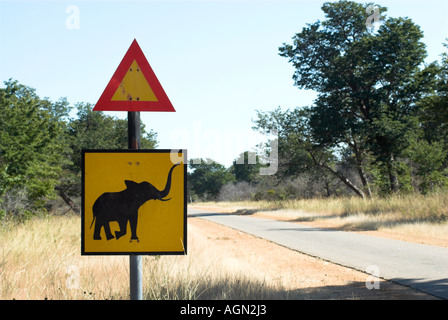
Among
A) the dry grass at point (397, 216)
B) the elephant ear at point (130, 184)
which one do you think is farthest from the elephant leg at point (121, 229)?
the dry grass at point (397, 216)

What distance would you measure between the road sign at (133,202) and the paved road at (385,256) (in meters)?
4.76

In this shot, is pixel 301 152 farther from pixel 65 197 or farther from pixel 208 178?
pixel 208 178

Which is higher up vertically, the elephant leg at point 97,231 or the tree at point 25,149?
the tree at point 25,149

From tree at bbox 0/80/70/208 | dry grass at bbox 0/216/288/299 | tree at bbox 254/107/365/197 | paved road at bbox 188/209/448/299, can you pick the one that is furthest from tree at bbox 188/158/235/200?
dry grass at bbox 0/216/288/299

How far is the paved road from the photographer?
787cm

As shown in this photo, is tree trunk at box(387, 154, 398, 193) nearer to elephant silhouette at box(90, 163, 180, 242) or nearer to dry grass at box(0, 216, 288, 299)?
dry grass at box(0, 216, 288, 299)

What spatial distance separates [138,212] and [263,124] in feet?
132

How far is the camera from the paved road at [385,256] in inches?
310

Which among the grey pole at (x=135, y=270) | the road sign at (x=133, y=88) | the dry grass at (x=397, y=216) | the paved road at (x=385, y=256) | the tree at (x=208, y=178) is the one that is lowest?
the paved road at (x=385, y=256)

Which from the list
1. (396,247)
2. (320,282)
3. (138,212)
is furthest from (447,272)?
(138,212)

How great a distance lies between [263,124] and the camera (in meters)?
43.4

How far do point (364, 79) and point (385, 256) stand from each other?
23.2 m

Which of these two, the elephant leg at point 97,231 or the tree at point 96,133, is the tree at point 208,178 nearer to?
the tree at point 96,133
